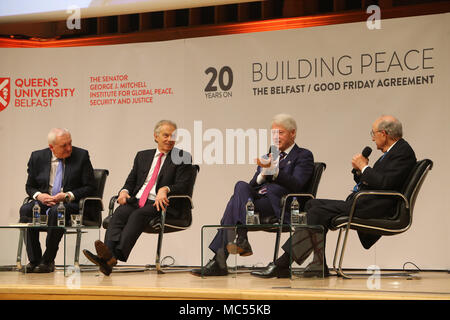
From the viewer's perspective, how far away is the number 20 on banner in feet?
20.5

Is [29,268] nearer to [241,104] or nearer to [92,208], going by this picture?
[92,208]

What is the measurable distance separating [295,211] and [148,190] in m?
1.23

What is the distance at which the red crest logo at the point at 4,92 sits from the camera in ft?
22.5

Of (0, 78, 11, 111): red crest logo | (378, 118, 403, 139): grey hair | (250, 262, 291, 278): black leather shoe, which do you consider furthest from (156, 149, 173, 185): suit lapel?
(0, 78, 11, 111): red crest logo

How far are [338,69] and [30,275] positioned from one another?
9.91 feet

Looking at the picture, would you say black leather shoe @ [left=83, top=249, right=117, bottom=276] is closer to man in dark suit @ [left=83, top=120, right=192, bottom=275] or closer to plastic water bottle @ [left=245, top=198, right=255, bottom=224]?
man in dark suit @ [left=83, top=120, right=192, bottom=275]

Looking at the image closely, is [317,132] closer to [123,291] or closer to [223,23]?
[223,23]

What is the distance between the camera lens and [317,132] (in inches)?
233

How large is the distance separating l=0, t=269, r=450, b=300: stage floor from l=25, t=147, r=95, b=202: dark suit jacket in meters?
0.92

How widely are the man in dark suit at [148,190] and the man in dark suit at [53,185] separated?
40 cm

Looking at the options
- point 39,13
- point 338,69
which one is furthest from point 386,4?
point 39,13

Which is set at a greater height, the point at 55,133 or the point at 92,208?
the point at 55,133

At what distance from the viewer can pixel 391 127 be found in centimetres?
446

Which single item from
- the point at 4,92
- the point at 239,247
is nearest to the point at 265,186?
the point at 239,247
